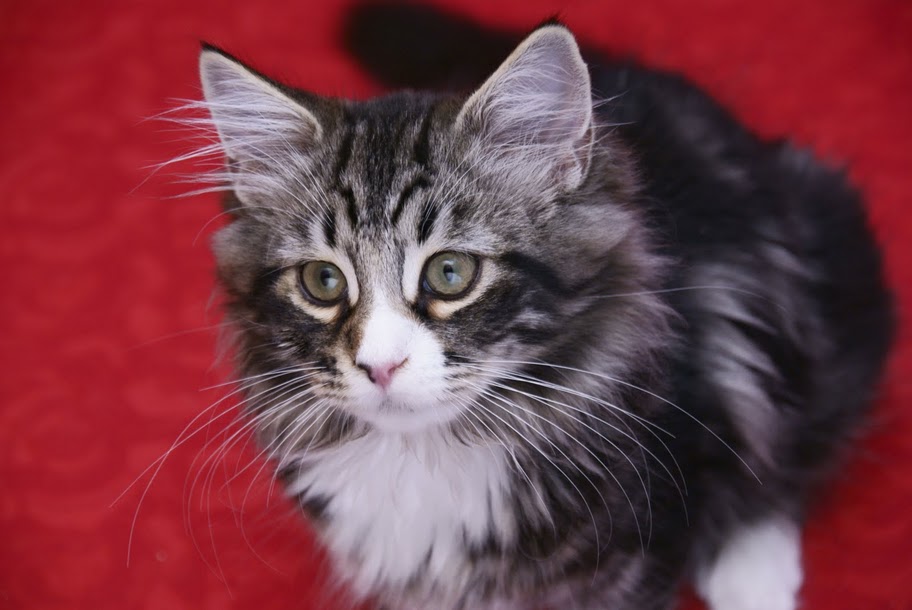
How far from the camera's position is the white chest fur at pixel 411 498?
1.07 m

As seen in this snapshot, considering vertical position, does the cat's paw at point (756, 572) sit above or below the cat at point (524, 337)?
below

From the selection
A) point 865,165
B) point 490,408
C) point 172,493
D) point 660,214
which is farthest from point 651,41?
point 172,493

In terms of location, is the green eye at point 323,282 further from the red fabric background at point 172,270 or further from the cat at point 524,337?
the red fabric background at point 172,270

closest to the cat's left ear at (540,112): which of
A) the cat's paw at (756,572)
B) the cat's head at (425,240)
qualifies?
the cat's head at (425,240)

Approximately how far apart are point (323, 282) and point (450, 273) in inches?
6.2

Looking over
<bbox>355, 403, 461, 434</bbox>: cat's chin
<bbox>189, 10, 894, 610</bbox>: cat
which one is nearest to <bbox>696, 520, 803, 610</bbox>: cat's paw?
<bbox>189, 10, 894, 610</bbox>: cat

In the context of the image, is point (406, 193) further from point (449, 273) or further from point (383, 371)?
point (383, 371)

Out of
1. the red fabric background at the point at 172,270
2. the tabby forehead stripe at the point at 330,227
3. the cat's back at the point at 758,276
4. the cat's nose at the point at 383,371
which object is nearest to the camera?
the cat's nose at the point at 383,371

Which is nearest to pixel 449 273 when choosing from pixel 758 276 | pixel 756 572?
pixel 758 276

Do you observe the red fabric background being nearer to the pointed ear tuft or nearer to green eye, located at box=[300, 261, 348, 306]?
the pointed ear tuft

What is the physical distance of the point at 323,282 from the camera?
1001 mm

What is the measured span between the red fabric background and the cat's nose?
0.44 m

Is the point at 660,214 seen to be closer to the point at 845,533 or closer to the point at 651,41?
the point at 845,533

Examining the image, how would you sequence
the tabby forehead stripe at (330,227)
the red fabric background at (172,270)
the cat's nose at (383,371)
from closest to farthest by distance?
1. the cat's nose at (383,371)
2. the tabby forehead stripe at (330,227)
3. the red fabric background at (172,270)
